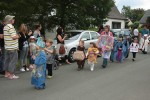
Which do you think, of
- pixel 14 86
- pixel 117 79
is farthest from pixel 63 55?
pixel 14 86

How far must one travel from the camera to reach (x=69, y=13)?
67.5 feet

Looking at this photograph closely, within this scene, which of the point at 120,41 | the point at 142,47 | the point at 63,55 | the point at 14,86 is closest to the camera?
the point at 14,86

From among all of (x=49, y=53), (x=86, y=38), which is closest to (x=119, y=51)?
(x=86, y=38)

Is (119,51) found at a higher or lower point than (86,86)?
higher

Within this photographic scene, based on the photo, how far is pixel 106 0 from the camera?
21609 mm

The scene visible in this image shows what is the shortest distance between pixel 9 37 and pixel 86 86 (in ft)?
9.80

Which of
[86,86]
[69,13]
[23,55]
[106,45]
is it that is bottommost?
[86,86]

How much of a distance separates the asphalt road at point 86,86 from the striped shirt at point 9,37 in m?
1.06

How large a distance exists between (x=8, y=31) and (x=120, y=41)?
6802mm

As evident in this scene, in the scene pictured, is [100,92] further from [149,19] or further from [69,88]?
[149,19]

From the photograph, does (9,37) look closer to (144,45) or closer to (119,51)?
(119,51)

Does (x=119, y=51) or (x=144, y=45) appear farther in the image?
(x=144, y=45)

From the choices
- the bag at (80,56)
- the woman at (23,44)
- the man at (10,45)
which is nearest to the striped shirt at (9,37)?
the man at (10,45)

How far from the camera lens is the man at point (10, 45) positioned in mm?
10352
